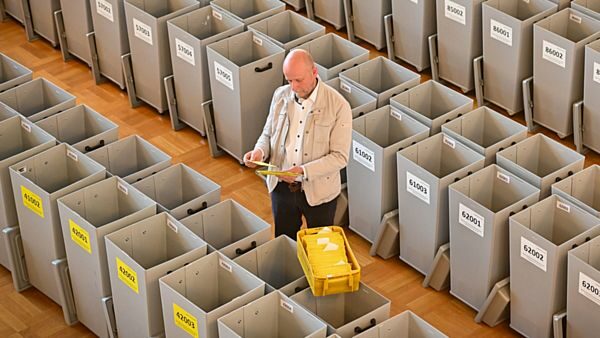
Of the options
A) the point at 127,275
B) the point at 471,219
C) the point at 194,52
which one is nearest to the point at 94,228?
the point at 127,275

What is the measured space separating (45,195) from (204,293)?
1.04 meters

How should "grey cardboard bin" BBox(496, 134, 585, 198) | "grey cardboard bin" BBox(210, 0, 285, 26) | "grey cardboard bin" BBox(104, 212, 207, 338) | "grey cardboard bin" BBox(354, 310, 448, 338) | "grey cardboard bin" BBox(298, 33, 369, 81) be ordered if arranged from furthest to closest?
1. "grey cardboard bin" BBox(210, 0, 285, 26)
2. "grey cardboard bin" BBox(298, 33, 369, 81)
3. "grey cardboard bin" BBox(496, 134, 585, 198)
4. "grey cardboard bin" BBox(104, 212, 207, 338)
5. "grey cardboard bin" BBox(354, 310, 448, 338)

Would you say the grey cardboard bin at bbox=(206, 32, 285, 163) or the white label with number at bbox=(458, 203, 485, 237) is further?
the grey cardboard bin at bbox=(206, 32, 285, 163)

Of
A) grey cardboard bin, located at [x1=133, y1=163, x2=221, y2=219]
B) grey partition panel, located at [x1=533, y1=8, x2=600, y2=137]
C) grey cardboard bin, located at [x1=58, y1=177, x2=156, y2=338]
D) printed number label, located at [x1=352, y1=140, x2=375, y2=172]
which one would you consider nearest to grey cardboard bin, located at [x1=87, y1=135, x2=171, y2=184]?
grey cardboard bin, located at [x1=133, y1=163, x2=221, y2=219]

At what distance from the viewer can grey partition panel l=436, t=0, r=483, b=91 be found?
774 centimetres

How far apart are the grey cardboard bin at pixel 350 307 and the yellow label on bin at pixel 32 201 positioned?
1.55 m

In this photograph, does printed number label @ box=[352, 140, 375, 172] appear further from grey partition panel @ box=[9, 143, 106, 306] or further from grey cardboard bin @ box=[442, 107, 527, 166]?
grey partition panel @ box=[9, 143, 106, 306]

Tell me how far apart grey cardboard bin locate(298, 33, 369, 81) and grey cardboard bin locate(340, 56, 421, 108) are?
9cm

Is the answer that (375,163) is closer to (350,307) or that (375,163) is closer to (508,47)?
(350,307)

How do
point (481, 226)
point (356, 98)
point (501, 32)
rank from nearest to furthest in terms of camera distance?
point (481, 226) < point (356, 98) < point (501, 32)

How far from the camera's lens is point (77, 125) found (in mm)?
6723

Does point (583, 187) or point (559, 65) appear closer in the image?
point (583, 187)

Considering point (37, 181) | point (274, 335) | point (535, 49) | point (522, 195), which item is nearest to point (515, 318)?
point (522, 195)

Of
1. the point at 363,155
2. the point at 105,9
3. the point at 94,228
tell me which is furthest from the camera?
the point at 105,9
